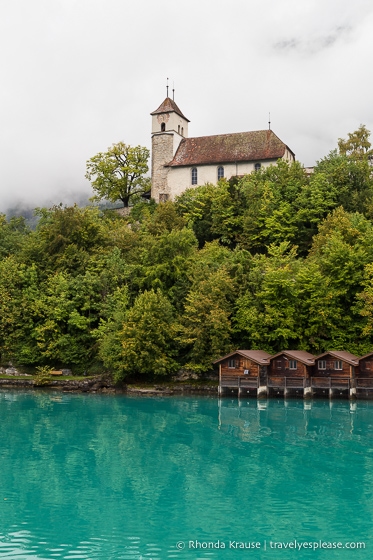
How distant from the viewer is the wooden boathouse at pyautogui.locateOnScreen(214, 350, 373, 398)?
43.6 meters

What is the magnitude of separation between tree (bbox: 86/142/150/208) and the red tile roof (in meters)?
6.77

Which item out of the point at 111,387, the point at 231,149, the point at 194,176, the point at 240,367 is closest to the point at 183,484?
the point at 240,367

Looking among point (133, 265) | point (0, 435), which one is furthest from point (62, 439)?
point (133, 265)

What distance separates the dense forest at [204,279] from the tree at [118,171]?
13475 millimetres

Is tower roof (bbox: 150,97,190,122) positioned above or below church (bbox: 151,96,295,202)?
above

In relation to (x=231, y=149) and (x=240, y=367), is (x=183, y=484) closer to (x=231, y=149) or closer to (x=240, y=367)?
(x=240, y=367)

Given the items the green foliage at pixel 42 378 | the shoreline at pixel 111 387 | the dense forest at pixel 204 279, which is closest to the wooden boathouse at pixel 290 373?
the dense forest at pixel 204 279

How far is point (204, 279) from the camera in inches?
2031

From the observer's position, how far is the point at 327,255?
166 feet

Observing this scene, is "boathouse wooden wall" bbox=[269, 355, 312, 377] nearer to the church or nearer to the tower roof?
the church

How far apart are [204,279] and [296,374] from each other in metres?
11.9

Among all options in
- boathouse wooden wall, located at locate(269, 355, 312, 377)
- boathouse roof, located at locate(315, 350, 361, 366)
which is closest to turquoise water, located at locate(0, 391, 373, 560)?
boathouse roof, located at locate(315, 350, 361, 366)

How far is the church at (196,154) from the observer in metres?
72.2

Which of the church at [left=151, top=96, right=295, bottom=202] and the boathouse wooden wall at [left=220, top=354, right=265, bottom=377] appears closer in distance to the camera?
the boathouse wooden wall at [left=220, top=354, right=265, bottom=377]
